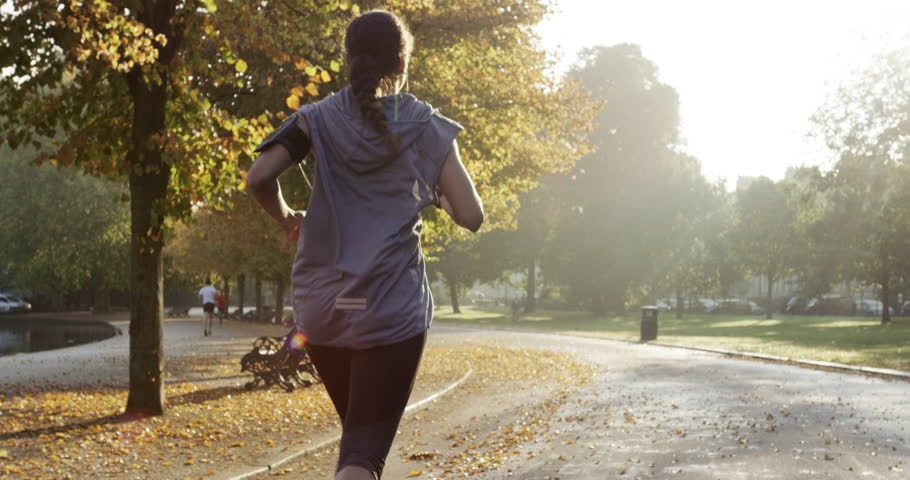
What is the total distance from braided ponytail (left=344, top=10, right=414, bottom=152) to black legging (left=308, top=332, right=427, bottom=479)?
21.9 inches

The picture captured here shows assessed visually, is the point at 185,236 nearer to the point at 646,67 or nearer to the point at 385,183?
the point at 646,67

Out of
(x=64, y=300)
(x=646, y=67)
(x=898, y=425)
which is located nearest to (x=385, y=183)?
(x=898, y=425)

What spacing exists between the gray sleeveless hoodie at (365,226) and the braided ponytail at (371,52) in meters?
0.06

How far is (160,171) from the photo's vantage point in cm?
1065

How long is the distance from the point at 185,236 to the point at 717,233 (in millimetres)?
33464

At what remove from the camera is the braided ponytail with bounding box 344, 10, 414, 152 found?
2551 mm

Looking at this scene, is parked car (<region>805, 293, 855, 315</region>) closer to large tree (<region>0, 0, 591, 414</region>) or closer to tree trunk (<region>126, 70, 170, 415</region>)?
large tree (<region>0, 0, 591, 414</region>)

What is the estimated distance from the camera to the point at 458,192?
8.57 ft

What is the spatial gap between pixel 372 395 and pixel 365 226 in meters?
0.43

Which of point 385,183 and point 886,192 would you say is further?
point 886,192

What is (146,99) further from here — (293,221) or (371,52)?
(371,52)

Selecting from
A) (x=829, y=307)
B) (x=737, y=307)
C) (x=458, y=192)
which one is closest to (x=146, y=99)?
(x=458, y=192)

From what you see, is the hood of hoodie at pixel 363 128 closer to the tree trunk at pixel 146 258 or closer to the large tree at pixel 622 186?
the tree trunk at pixel 146 258

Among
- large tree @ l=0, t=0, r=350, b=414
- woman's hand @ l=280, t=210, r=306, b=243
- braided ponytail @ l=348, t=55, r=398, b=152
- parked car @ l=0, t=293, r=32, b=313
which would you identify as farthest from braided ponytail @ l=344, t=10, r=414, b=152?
parked car @ l=0, t=293, r=32, b=313
